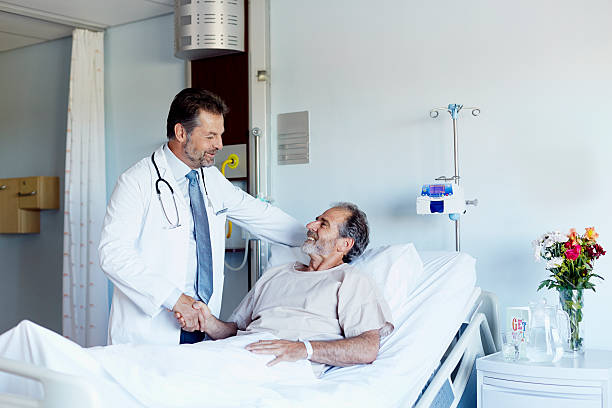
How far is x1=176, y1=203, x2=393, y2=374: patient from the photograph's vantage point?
201 centimetres

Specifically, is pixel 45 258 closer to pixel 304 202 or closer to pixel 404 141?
pixel 304 202

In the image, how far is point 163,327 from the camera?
2395 millimetres

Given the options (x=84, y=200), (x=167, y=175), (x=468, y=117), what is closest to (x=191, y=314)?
(x=167, y=175)

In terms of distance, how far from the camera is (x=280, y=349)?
1.93m

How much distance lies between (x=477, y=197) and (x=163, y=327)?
1.39m

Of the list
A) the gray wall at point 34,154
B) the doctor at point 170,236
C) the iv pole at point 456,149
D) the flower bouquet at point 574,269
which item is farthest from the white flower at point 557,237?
the gray wall at point 34,154

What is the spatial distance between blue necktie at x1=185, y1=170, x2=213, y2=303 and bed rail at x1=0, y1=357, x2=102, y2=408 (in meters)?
1.17

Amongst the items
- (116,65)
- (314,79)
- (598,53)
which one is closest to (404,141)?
(314,79)

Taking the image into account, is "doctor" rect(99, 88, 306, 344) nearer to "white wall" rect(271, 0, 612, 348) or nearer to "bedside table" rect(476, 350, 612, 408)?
"white wall" rect(271, 0, 612, 348)

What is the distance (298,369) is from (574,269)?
1.11 m

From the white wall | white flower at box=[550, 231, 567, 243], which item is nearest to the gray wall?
the white wall

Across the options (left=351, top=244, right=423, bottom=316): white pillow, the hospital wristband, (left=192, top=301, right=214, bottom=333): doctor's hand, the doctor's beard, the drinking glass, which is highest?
the doctor's beard

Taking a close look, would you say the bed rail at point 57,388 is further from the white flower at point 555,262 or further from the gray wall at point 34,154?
the gray wall at point 34,154

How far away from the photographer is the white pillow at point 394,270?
2318mm
